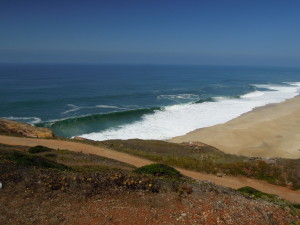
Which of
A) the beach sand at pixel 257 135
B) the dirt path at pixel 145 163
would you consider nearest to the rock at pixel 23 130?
the dirt path at pixel 145 163

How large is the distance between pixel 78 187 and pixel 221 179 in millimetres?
10331

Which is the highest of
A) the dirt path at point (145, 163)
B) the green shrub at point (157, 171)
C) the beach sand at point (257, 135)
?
the green shrub at point (157, 171)

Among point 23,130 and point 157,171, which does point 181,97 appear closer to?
point 23,130

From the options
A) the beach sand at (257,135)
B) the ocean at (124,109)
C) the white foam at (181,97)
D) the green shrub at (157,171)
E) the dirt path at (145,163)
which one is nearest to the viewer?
the green shrub at (157,171)

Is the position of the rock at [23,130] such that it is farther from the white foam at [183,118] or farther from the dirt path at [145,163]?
the white foam at [183,118]

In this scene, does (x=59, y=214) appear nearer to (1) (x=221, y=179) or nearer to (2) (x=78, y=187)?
(2) (x=78, y=187)

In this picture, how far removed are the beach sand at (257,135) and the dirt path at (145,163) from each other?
13.1 meters

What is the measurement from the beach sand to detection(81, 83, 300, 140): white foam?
2586mm

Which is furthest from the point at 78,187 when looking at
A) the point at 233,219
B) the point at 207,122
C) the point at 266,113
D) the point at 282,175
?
the point at 266,113

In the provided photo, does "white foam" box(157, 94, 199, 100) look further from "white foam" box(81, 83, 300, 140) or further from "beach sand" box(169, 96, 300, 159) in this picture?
"beach sand" box(169, 96, 300, 159)

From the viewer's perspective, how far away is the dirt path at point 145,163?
47.3 ft

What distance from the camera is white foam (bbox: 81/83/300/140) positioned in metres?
35.9

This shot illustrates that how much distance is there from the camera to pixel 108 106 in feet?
170

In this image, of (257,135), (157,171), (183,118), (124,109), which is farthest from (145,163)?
(124,109)
